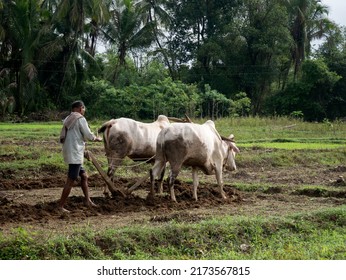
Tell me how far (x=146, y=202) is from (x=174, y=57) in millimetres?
46644

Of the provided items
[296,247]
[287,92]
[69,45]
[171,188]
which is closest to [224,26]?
[287,92]

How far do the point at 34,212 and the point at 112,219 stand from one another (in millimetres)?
1494

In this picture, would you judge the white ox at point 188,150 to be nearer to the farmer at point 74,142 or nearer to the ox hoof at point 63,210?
the farmer at point 74,142

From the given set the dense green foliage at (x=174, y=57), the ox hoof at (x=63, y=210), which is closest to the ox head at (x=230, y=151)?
the ox hoof at (x=63, y=210)

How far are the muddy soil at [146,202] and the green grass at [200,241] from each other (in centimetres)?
88

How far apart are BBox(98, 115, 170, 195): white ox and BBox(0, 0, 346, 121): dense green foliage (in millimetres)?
29610

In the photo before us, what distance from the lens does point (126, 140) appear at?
15297 millimetres

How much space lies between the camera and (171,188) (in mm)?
13758

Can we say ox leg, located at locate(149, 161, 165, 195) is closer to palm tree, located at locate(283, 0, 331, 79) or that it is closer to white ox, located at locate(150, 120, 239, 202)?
white ox, located at locate(150, 120, 239, 202)

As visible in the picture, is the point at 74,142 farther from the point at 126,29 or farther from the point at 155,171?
the point at 126,29

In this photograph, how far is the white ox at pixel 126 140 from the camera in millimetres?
15164

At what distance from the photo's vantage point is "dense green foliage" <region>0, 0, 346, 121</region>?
4625cm

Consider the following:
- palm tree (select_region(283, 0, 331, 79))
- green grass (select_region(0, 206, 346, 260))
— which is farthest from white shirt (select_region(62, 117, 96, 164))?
palm tree (select_region(283, 0, 331, 79))

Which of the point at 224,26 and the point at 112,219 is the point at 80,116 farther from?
the point at 224,26
